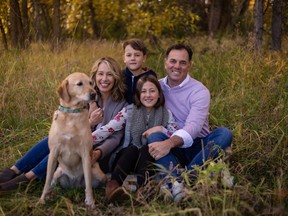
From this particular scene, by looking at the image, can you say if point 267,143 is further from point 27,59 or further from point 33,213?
point 27,59

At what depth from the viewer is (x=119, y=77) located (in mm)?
3775

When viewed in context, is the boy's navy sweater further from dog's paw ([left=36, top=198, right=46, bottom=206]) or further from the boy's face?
dog's paw ([left=36, top=198, right=46, bottom=206])

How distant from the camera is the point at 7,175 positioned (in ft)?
11.3

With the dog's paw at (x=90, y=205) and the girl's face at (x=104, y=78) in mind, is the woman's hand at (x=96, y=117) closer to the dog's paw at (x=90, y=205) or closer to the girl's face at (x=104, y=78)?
the girl's face at (x=104, y=78)

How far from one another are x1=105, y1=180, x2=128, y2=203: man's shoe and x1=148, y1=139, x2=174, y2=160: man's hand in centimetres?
41

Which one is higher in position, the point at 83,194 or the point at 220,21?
the point at 220,21

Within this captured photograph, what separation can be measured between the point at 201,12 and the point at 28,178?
12.4 meters

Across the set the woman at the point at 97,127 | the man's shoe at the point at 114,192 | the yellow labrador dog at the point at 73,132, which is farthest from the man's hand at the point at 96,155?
the man's shoe at the point at 114,192

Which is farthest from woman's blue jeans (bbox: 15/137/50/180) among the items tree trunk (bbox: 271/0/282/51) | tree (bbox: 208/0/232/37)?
tree (bbox: 208/0/232/37)

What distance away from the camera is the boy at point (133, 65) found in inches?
155

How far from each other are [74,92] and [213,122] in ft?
6.54

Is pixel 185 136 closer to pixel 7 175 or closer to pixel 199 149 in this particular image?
pixel 199 149

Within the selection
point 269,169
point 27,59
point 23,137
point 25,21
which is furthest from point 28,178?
point 25,21

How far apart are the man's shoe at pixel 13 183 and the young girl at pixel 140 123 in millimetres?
829
